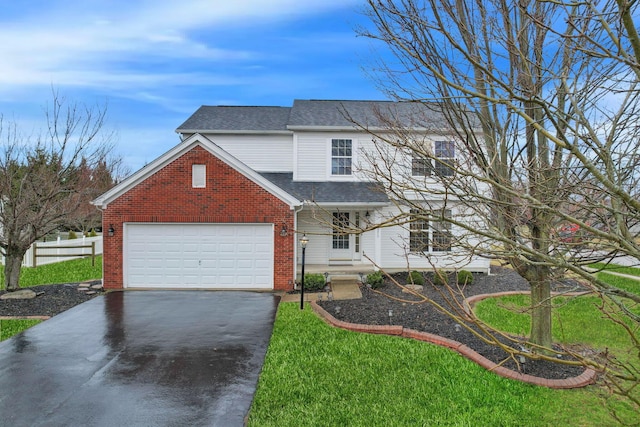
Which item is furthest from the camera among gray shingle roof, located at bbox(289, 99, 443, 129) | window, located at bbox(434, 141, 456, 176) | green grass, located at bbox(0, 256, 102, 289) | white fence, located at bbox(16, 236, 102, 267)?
white fence, located at bbox(16, 236, 102, 267)

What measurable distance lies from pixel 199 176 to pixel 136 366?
8086mm

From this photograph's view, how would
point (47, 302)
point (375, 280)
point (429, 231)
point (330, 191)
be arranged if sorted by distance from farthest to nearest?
1. point (330, 191)
2. point (375, 280)
3. point (47, 302)
4. point (429, 231)

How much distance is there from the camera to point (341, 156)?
1734 cm

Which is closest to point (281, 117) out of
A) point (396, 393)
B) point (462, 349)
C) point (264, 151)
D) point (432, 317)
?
point (264, 151)

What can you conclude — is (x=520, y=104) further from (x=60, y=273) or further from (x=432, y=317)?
(x=60, y=273)

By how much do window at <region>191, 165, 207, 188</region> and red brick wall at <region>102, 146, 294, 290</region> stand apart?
0.11 metres

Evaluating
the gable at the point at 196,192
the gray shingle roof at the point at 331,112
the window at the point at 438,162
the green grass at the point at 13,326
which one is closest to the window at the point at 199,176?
the gable at the point at 196,192

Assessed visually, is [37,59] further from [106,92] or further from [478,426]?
[478,426]

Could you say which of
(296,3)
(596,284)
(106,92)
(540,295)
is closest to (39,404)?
(596,284)

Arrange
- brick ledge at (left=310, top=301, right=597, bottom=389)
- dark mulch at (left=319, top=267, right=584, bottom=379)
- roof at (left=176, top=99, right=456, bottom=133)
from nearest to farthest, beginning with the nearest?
brick ledge at (left=310, top=301, right=597, bottom=389)
dark mulch at (left=319, top=267, right=584, bottom=379)
roof at (left=176, top=99, right=456, bottom=133)

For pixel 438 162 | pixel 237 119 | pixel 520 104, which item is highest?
pixel 237 119

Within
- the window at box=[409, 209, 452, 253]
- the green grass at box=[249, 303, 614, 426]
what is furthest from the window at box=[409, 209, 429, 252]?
the green grass at box=[249, 303, 614, 426]

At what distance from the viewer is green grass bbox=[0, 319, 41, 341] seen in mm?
9562

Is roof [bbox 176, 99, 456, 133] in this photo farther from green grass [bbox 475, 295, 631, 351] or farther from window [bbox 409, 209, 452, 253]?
window [bbox 409, 209, 452, 253]
